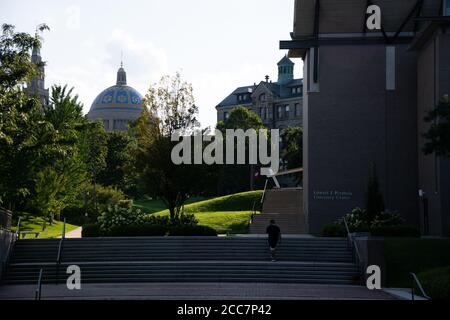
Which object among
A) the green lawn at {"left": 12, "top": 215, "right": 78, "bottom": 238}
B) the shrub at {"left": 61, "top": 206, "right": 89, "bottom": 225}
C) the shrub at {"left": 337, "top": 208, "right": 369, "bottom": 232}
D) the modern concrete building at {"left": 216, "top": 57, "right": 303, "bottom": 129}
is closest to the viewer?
the shrub at {"left": 337, "top": 208, "right": 369, "bottom": 232}

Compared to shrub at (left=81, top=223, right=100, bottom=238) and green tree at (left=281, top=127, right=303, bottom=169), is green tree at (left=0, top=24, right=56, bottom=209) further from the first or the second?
green tree at (left=281, top=127, right=303, bottom=169)

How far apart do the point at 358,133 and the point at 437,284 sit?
21912 mm

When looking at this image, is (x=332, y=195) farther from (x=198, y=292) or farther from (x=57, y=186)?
(x=198, y=292)

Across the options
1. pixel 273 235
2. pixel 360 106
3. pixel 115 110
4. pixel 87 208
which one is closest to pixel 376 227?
pixel 273 235

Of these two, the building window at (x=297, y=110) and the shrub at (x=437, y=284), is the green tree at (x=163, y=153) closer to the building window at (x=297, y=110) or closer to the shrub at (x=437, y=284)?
the shrub at (x=437, y=284)

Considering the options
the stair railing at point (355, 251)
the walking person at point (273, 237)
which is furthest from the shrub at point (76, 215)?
the stair railing at point (355, 251)

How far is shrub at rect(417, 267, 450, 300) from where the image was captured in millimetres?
19013

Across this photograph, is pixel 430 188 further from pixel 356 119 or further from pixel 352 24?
pixel 352 24

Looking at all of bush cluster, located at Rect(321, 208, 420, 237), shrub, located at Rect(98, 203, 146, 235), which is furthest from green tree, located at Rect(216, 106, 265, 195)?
A: shrub, located at Rect(98, 203, 146, 235)

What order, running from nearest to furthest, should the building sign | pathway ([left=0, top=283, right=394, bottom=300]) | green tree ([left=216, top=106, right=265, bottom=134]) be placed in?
pathway ([left=0, top=283, right=394, bottom=300]) < the building sign < green tree ([left=216, top=106, right=265, bottom=134])

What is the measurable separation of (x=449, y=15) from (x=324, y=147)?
9.59m

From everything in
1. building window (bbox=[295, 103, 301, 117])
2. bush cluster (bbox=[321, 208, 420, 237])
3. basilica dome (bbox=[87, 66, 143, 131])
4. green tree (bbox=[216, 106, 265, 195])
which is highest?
basilica dome (bbox=[87, 66, 143, 131])

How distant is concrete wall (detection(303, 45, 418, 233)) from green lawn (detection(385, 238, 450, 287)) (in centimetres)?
1058
